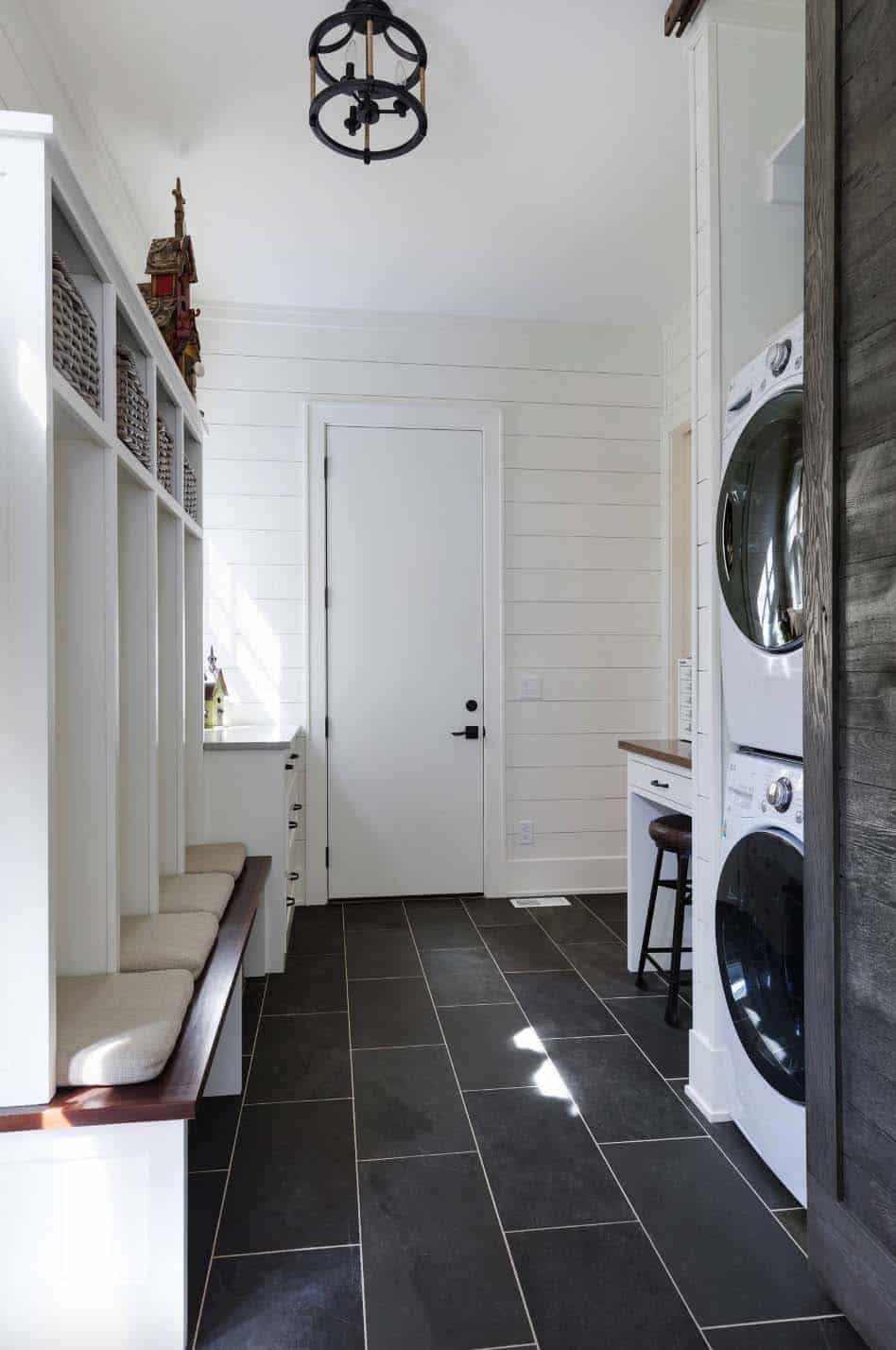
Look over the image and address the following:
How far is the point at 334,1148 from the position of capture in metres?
2.04

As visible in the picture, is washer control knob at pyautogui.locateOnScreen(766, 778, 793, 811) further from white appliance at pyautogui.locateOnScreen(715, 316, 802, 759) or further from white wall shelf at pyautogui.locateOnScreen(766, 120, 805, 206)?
white wall shelf at pyautogui.locateOnScreen(766, 120, 805, 206)

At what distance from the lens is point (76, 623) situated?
1.71m

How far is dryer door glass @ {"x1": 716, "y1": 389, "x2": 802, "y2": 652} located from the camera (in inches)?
69.9

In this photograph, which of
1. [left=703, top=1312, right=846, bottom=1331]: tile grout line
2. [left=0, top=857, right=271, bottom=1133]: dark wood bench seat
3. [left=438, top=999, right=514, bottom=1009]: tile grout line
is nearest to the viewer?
[left=0, top=857, right=271, bottom=1133]: dark wood bench seat

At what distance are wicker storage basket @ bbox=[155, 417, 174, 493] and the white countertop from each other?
3.08 feet

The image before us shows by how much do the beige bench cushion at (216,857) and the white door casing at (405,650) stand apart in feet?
3.61

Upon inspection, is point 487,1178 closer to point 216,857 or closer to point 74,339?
point 216,857

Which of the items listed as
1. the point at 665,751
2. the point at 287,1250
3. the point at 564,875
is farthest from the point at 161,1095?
the point at 564,875

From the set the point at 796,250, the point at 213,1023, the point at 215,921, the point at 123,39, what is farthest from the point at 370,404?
the point at 213,1023

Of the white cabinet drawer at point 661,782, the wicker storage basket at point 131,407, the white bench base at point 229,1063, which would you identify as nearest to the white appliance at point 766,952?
the white cabinet drawer at point 661,782

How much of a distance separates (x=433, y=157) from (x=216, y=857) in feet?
8.00

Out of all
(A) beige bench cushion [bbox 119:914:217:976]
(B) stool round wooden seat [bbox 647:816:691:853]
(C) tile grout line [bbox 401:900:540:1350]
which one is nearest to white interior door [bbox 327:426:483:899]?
(C) tile grout line [bbox 401:900:540:1350]

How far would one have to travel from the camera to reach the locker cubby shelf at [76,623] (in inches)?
53.5

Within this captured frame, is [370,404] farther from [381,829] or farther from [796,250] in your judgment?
[796,250]
